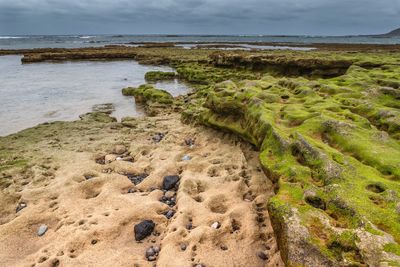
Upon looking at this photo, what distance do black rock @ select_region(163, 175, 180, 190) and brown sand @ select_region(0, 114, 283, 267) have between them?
0.19 meters

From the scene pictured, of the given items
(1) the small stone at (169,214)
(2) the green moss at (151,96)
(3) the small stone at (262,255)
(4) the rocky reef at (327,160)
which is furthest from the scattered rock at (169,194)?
(2) the green moss at (151,96)

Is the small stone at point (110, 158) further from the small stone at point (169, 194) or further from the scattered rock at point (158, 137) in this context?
the small stone at point (169, 194)

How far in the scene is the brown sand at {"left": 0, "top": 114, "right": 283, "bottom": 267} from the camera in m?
5.22

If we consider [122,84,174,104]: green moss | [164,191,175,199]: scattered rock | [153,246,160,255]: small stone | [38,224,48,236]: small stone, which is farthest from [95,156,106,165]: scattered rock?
[122,84,174,104]: green moss

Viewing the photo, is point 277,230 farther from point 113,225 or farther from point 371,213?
point 113,225

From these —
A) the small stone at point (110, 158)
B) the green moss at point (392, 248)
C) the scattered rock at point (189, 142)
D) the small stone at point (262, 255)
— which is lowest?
the small stone at point (110, 158)

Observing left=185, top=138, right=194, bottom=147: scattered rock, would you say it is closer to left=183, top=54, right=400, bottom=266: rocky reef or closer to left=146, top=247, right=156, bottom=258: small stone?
left=183, top=54, right=400, bottom=266: rocky reef

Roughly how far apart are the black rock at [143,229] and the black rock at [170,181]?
1.61 m

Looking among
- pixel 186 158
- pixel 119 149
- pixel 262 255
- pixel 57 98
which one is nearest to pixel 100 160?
pixel 119 149

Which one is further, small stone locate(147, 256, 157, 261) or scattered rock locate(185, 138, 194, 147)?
scattered rock locate(185, 138, 194, 147)

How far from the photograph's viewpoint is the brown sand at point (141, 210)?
206 inches

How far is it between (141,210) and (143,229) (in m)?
0.71

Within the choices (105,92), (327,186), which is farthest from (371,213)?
(105,92)

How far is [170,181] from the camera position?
7633 millimetres
